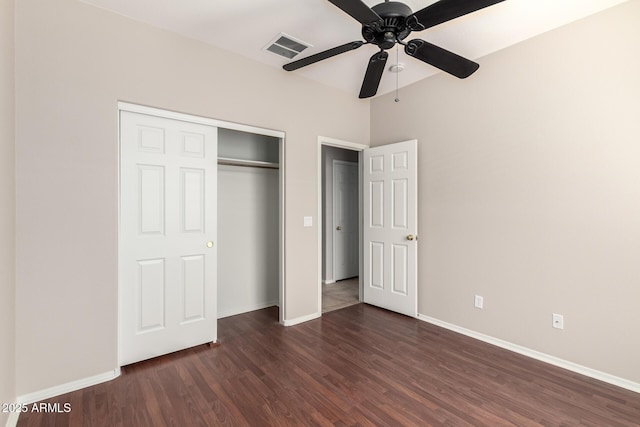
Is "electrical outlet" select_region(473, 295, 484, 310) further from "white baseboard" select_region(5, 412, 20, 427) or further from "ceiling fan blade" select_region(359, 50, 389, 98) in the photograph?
"white baseboard" select_region(5, 412, 20, 427)

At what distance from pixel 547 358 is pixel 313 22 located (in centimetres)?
342

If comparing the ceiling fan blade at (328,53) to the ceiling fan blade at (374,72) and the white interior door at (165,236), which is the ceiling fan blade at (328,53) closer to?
the ceiling fan blade at (374,72)

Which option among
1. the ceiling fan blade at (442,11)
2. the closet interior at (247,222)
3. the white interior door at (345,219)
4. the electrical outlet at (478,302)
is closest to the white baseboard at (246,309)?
the closet interior at (247,222)

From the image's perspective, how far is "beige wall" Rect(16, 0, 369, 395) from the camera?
1.97m

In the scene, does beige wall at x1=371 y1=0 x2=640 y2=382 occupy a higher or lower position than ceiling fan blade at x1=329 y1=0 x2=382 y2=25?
lower

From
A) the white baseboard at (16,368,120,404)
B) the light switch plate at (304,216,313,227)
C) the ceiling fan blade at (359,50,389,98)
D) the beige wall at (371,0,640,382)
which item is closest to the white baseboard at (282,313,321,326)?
the light switch plate at (304,216,313,227)

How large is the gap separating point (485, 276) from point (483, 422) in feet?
4.81

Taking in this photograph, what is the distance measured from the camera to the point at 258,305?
12.6 feet

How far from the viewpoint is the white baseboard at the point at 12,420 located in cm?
172

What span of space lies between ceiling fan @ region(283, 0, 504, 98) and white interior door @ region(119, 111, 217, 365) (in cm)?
133

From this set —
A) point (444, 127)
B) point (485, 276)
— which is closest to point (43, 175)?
point (444, 127)

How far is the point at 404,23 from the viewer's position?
1713mm

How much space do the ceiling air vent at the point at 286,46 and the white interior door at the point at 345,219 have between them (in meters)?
2.48

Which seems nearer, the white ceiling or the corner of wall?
the corner of wall
